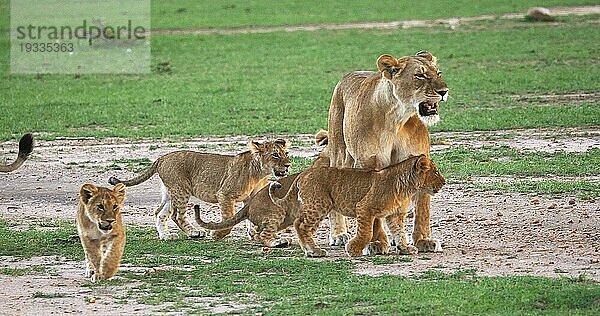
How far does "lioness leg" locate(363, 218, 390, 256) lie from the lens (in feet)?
32.2

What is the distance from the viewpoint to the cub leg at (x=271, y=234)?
10461 mm

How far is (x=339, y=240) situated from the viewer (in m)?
10.6

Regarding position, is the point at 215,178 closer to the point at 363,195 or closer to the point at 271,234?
the point at 271,234

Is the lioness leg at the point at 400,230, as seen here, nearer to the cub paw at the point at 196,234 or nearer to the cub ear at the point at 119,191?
the cub paw at the point at 196,234

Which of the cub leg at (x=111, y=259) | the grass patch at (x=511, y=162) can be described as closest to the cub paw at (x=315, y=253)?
the cub leg at (x=111, y=259)

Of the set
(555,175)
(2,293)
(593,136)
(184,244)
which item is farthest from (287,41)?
(2,293)

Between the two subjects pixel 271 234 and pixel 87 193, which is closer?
pixel 87 193

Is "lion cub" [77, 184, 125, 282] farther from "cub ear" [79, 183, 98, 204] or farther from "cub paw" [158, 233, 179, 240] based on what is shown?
"cub paw" [158, 233, 179, 240]

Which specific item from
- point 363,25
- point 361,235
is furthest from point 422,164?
point 363,25

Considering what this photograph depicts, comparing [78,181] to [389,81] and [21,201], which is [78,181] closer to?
[21,201]

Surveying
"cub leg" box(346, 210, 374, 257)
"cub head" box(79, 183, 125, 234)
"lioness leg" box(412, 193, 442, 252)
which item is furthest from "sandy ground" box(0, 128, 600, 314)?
"cub head" box(79, 183, 125, 234)

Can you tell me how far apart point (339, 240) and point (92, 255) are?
7.23 ft

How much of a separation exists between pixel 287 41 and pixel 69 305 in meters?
22.5

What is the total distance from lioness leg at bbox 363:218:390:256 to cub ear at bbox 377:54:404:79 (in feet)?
3.52
